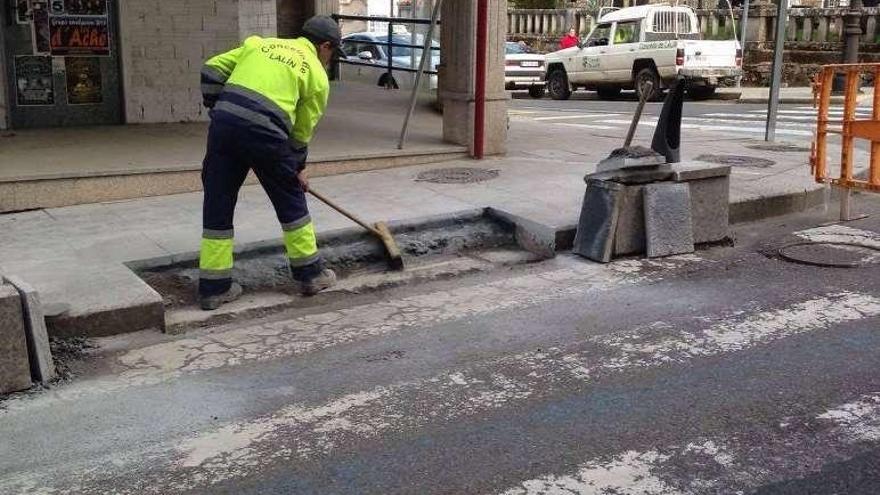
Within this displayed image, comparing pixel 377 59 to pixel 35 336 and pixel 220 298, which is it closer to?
pixel 220 298

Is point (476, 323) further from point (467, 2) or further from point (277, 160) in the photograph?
point (467, 2)

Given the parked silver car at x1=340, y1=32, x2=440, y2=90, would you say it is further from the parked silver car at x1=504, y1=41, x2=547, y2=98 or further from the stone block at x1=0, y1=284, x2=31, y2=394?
the stone block at x1=0, y1=284, x2=31, y2=394

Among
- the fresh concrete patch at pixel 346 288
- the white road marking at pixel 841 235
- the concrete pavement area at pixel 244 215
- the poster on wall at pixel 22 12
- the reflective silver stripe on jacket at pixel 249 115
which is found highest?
the poster on wall at pixel 22 12

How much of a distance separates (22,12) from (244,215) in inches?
179

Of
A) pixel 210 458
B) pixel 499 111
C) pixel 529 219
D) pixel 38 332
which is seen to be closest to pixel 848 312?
pixel 529 219

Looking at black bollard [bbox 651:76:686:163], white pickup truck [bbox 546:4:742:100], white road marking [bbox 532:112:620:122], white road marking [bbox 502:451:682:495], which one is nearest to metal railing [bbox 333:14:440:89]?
white road marking [bbox 532:112:620:122]

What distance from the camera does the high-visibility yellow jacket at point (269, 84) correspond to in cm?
555

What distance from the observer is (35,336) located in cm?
451

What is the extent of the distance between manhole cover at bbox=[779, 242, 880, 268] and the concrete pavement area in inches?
39.1

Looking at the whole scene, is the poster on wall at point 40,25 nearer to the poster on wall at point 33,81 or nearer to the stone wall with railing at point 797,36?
the poster on wall at point 33,81

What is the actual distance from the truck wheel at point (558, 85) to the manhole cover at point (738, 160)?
14952 mm

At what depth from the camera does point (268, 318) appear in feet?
18.7

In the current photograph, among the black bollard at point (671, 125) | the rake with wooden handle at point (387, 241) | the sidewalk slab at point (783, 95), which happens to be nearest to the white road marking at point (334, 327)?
the rake with wooden handle at point (387, 241)

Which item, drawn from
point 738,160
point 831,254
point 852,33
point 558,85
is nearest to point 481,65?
point 738,160
